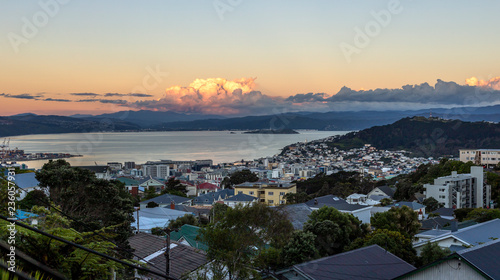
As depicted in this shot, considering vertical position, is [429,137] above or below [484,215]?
below

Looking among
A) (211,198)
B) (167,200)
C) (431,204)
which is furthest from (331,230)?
(211,198)

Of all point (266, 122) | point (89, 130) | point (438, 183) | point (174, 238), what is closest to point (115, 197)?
point (174, 238)

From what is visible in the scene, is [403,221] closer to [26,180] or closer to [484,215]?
[484,215]

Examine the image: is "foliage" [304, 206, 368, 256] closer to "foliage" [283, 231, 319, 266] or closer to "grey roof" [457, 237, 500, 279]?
"foliage" [283, 231, 319, 266]

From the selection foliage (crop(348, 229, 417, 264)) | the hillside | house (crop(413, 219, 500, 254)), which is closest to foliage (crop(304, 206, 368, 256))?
foliage (crop(348, 229, 417, 264))

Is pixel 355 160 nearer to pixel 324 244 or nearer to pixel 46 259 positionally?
pixel 324 244

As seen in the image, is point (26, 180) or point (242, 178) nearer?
point (26, 180)
